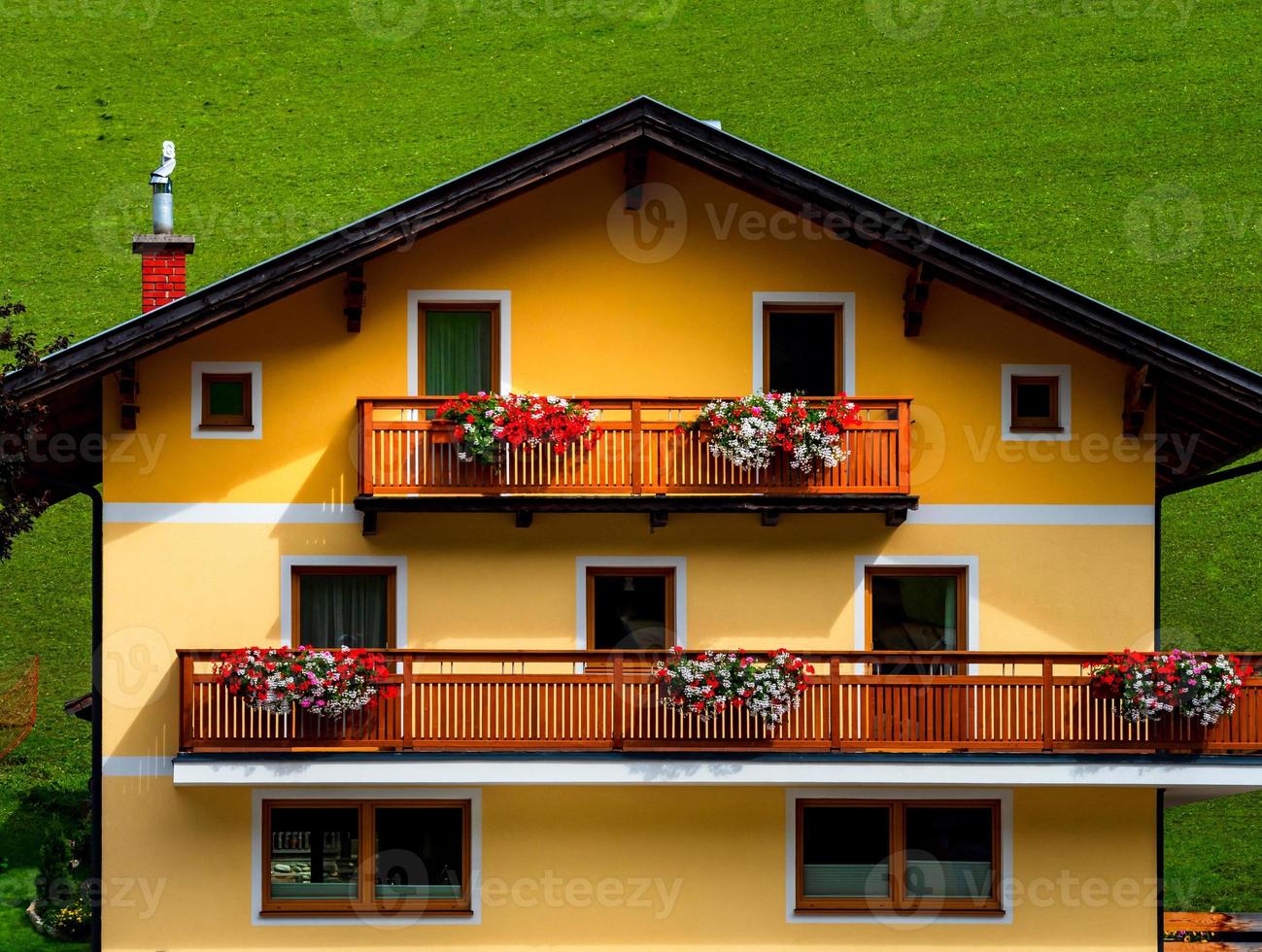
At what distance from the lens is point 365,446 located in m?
17.3

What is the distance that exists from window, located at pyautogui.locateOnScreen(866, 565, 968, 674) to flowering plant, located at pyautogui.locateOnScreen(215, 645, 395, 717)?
542 centimetres

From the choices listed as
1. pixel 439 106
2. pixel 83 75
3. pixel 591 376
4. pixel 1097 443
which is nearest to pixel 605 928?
pixel 591 376

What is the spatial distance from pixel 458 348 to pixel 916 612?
5.76 m

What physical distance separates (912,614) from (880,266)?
3826 mm

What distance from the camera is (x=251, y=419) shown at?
18141 mm

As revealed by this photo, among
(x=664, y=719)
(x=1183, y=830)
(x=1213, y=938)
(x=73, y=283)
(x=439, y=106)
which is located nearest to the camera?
(x=664, y=719)

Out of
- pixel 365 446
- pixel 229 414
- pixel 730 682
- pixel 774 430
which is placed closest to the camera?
pixel 730 682

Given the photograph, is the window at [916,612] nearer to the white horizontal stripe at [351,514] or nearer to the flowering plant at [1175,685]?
the white horizontal stripe at [351,514]

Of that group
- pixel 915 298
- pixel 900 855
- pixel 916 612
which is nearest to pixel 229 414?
pixel 915 298

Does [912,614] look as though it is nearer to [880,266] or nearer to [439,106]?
[880,266]

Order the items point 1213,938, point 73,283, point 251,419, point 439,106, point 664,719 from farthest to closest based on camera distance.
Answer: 1. point 439,106
2. point 73,283
3. point 1213,938
4. point 251,419
5. point 664,719

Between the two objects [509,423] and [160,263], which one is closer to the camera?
[509,423]

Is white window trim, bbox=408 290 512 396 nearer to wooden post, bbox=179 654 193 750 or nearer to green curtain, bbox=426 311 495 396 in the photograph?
green curtain, bbox=426 311 495 396

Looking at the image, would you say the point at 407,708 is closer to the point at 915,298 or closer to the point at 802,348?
the point at 802,348
